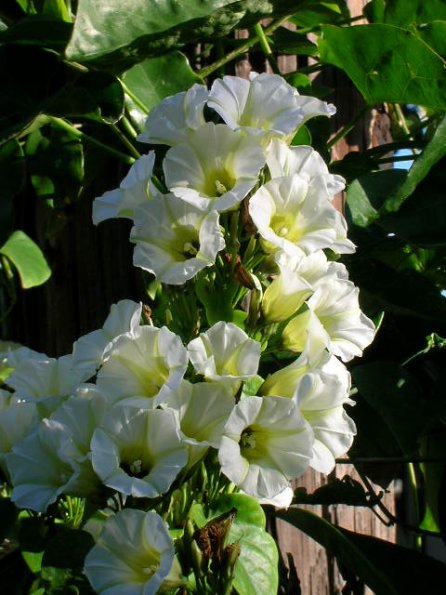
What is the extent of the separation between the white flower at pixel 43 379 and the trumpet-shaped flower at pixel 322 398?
203 mm

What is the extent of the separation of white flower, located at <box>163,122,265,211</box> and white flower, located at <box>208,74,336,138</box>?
2cm

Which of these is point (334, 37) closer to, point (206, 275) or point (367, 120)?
point (367, 120)

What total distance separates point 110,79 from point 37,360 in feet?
1.24

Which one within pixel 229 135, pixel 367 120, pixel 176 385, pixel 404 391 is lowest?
pixel 404 391

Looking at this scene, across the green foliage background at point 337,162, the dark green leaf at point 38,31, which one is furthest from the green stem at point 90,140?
the dark green leaf at point 38,31

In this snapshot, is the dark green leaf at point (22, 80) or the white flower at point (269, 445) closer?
the white flower at point (269, 445)

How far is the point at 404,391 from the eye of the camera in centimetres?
107

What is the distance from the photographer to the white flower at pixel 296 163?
0.77 metres

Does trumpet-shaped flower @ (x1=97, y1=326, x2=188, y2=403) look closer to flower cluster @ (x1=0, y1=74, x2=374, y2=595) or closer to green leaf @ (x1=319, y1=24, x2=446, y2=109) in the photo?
flower cluster @ (x1=0, y1=74, x2=374, y2=595)

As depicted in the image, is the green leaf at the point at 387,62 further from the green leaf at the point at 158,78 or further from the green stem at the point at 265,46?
the green leaf at the point at 158,78

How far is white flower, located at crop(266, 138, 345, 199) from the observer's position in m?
0.77

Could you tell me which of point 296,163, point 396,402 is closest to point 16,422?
point 296,163

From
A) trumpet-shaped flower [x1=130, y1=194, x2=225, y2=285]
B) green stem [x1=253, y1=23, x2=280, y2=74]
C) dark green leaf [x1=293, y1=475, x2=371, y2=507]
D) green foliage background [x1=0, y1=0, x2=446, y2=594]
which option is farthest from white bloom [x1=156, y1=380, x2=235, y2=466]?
green stem [x1=253, y1=23, x2=280, y2=74]

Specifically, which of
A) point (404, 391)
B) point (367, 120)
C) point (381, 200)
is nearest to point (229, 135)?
point (381, 200)
